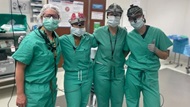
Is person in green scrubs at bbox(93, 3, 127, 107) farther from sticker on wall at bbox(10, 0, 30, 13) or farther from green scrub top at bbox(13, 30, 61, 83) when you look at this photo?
sticker on wall at bbox(10, 0, 30, 13)

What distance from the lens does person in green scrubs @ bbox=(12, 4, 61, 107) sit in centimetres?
133

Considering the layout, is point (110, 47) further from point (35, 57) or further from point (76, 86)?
point (35, 57)

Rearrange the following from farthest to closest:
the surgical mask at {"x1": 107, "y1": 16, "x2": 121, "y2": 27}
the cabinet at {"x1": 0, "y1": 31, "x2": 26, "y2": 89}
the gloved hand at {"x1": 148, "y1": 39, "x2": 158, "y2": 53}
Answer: the cabinet at {"x1": 0, "y1": 31, "x2": 26, "y2": 89} < the surgical mask at {"x1": 107, "y1": 16, "x2": 121, "y2": 27} < the gloved hand at {"x1": 148, "y1": 39, "x2": 158, "y2": 53}

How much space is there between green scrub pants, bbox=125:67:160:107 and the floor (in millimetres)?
1054

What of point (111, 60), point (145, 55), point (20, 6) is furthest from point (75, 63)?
point (20, 6)

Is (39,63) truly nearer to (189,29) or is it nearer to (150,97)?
(150,97)

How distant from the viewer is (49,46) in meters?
1.42

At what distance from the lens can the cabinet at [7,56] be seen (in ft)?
8.10

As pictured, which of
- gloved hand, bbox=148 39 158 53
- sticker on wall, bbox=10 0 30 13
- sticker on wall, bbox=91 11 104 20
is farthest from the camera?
sticker on wall, bbox=91 11 104 20


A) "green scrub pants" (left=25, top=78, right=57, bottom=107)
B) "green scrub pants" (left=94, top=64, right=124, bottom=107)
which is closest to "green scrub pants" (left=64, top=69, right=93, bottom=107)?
"green scrub pants" (left=94, top=64, right=124, bottom=107)

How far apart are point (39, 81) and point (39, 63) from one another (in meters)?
0.14

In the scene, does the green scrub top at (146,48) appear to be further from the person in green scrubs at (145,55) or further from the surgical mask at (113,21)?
the surgical mask at (113,21)

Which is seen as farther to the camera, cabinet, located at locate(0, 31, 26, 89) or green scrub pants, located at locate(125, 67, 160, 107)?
cabinet, located at locate(0, 31, 26, 89)

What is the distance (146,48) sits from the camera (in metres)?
1.67
